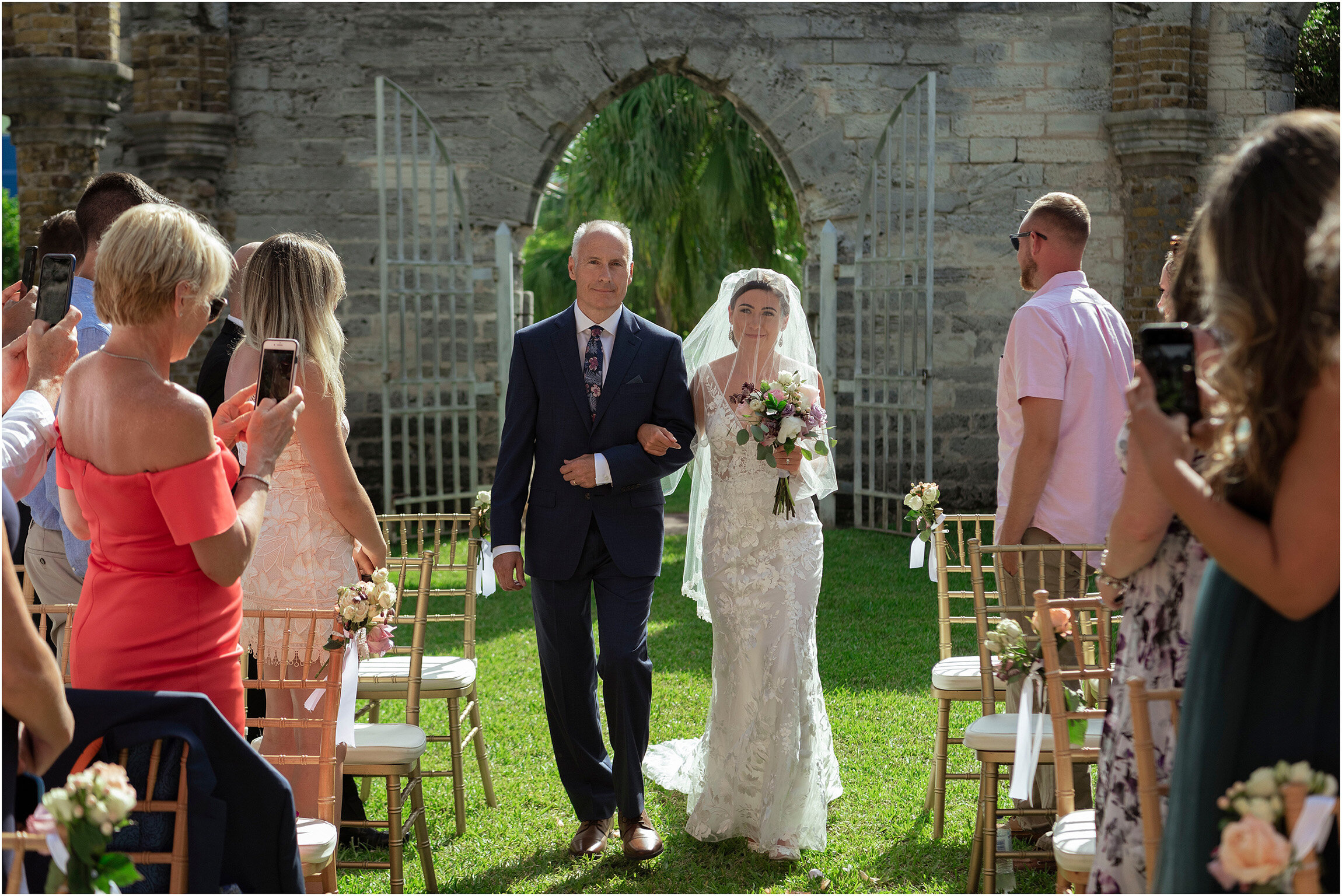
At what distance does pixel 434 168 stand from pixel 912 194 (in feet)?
15.2

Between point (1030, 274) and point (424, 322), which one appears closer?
point (1030, 274)

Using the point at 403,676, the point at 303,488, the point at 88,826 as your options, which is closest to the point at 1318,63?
the point at 403,676

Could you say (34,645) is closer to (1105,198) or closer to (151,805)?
(151,805)

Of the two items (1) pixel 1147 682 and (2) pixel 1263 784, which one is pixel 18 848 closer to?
(2) pixel 1263 784

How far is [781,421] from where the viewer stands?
407cm

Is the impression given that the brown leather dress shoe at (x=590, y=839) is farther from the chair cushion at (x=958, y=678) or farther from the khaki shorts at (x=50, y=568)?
the khaki shorts at (x=50, y=568)

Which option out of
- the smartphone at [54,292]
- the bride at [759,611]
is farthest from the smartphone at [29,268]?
the bride at [759,611]

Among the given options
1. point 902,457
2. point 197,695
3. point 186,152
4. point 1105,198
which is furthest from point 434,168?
point 197,695

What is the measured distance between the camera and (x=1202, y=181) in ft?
35.1

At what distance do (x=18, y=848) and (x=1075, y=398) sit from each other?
338 centimetres

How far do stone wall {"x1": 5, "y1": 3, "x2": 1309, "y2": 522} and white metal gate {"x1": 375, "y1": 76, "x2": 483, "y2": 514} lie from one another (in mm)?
248

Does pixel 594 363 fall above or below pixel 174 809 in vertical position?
above

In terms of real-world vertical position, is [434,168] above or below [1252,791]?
above

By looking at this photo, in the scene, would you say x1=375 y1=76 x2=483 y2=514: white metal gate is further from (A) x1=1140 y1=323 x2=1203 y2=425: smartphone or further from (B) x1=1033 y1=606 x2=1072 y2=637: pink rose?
(A) x1=1140 y1=323 x2=1203 y2=425: smartphone
